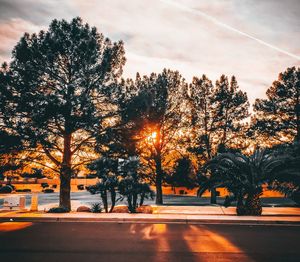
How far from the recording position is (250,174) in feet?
49.5

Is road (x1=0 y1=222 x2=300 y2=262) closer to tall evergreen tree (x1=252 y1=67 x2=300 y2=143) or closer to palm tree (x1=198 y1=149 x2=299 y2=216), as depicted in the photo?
palm tree (x1=198 y1=149 x2=299 y2=216)

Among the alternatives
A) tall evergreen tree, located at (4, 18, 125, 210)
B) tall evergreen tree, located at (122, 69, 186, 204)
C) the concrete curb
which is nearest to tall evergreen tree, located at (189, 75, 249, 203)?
tall evergreen tree, located at (122, 69, 186, 204)

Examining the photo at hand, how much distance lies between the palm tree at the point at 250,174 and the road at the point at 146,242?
3209 millimetres

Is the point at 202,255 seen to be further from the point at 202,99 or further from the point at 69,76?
the point at 202,99

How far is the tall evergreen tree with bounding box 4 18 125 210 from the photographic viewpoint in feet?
56.4

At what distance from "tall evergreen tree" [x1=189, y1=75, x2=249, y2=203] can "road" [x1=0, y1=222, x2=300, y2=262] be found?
19.0m

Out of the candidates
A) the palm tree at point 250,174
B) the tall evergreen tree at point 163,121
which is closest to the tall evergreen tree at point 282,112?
the tall evergreen tree at point 163,121

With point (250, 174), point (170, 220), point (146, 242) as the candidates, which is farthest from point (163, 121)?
point (146, 242)

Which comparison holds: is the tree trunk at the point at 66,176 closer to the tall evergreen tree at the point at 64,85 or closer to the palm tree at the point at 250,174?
the tall evergreen tree at the point at 64,85

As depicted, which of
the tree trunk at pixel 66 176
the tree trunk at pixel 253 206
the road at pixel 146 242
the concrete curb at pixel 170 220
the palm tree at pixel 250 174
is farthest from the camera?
the tree trunk at pixel 66 176

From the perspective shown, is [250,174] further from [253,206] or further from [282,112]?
[282,112]

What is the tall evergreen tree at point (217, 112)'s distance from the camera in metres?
30.3

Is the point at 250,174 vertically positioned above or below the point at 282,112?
below

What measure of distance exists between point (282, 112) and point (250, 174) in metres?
21.3
